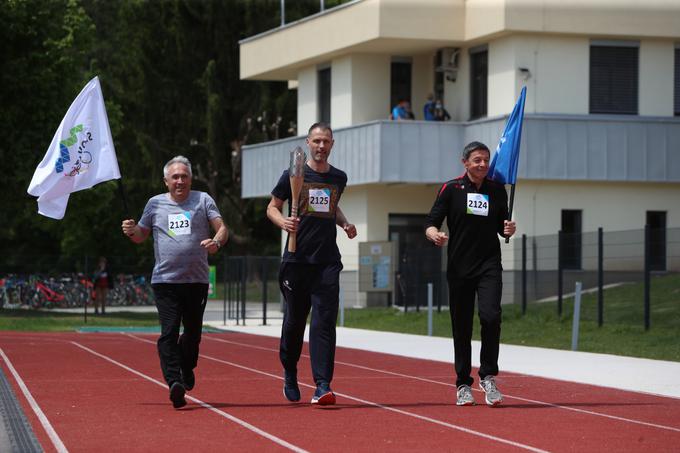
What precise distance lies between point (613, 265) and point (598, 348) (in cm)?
530

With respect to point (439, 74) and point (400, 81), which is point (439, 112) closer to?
point (439, 74)

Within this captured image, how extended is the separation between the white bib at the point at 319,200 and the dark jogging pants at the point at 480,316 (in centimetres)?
129

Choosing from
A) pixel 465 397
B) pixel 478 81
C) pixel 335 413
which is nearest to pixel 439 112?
pixel 478 81

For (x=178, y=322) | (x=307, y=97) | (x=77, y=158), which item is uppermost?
(x=307, y=97)

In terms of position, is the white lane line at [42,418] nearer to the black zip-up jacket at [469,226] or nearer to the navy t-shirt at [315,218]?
the navy t-shirt at [315,218]

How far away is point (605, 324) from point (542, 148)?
1352 cm

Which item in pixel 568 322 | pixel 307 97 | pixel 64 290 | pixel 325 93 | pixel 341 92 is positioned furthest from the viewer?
pixel 307 97

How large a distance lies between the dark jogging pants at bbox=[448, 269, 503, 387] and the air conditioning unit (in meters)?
30.0

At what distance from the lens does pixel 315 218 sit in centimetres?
1253

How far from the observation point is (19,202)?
4359 cm

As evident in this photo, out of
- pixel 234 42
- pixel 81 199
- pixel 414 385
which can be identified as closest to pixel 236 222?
pixel 234 42

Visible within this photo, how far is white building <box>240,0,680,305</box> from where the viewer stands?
39.4 m

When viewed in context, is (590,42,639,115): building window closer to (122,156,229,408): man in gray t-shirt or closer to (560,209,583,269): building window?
(560,209,583,269): building window

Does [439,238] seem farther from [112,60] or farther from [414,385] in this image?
[112,60]
